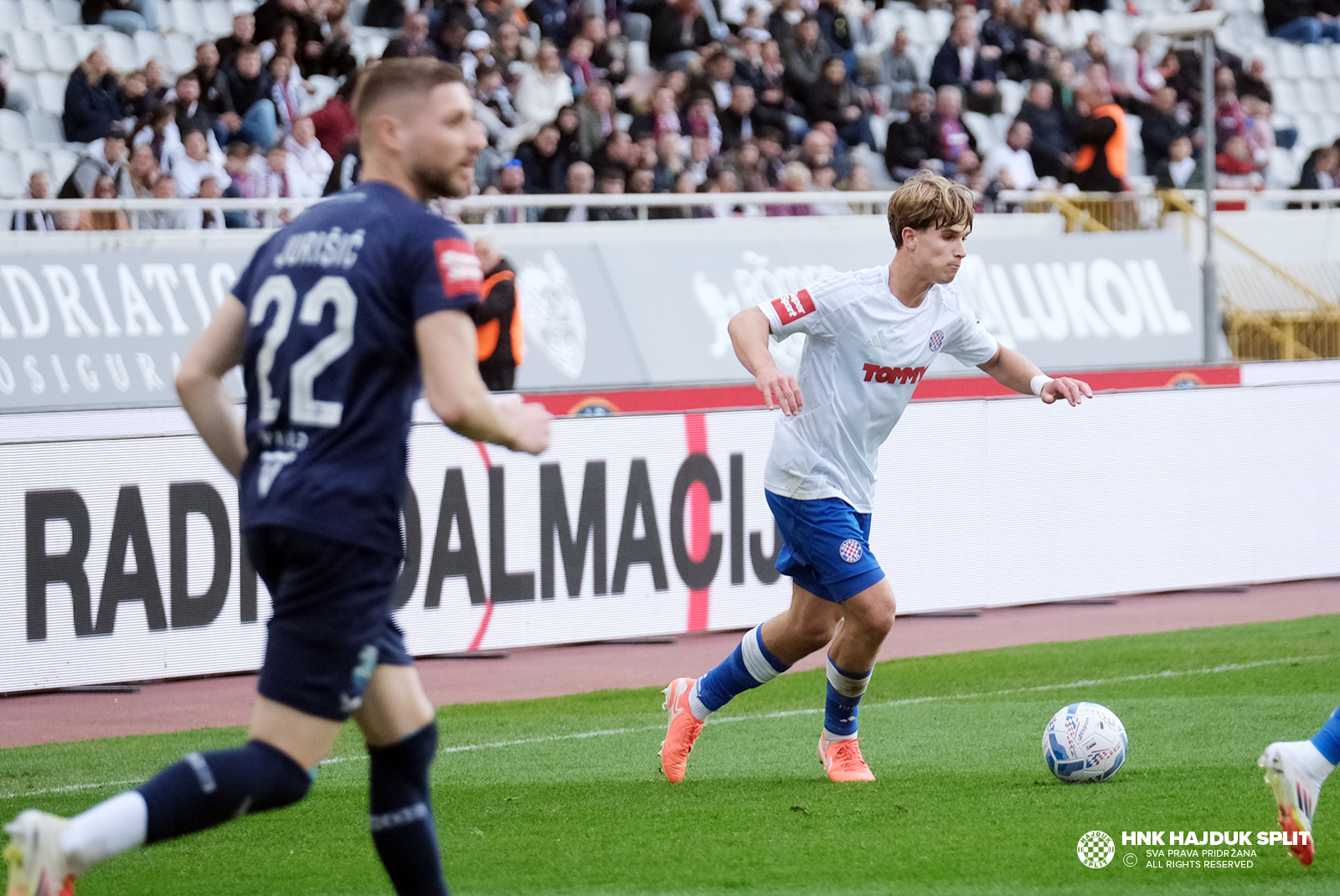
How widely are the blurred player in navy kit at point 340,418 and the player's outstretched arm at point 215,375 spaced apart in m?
0.11

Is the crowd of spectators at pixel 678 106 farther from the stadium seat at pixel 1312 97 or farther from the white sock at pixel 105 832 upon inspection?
the white sock at pixel 105 832

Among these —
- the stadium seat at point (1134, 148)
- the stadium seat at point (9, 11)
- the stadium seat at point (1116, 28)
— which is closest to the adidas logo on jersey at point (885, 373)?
the stadium seat at point (9, 11)

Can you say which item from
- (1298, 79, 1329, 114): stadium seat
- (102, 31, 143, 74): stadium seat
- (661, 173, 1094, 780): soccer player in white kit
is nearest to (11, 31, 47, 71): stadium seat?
(102, 31, 143, 74): stadium seat

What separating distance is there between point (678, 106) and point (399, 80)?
13.7 metres

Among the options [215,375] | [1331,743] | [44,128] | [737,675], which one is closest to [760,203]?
[44,128]

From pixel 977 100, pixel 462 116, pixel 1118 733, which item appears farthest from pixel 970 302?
pixel 462 116

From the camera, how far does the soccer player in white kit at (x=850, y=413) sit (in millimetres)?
6273

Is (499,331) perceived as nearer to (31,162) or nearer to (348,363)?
(31,162)

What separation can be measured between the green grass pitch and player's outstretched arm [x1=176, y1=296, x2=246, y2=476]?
1.70 m

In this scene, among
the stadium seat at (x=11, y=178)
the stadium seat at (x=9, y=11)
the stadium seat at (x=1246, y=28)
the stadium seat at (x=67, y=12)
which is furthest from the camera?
the stadium seat at (x=1246, y=28)

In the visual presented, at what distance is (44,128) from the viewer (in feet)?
50.0

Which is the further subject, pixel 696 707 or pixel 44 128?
pixel 44 128

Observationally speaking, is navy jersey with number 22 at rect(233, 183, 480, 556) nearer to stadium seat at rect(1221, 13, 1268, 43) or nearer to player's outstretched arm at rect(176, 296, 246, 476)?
player's outstretched arm at rect(176, 296, 246, 476)

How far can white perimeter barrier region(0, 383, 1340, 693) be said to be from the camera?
31.3ft
